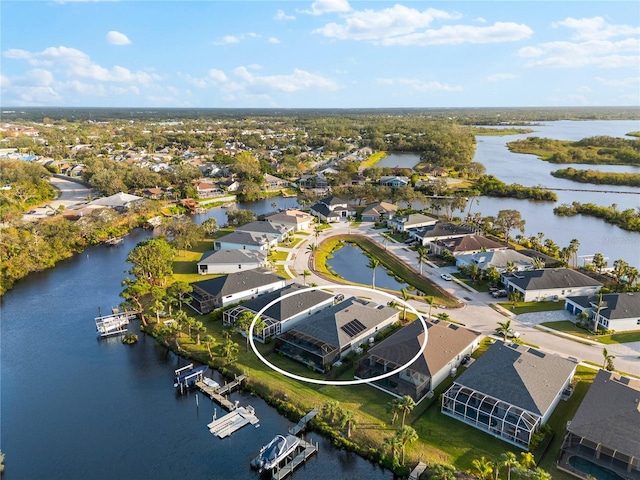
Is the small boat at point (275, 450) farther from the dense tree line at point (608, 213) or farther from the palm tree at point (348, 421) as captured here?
the dense tree line at point (608, 213)

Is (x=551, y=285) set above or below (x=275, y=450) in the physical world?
above

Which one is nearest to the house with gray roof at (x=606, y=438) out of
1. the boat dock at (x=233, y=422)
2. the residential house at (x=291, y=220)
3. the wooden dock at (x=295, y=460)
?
the wooden dock at (x=295, y=460)

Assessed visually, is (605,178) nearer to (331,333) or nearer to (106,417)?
(331,333)

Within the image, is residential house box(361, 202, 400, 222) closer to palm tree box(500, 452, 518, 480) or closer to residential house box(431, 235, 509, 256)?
residential house box(431, 235, 509, 256)

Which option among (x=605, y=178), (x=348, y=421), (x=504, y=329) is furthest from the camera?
(x=605, y=178)

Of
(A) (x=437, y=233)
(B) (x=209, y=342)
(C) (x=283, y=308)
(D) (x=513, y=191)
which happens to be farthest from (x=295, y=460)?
(D) (x=513, y=191)

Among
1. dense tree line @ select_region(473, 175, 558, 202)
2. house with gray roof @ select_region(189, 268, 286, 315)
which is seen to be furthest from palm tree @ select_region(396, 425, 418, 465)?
dense tree line @ select_region(473, 175, 558, 202)
